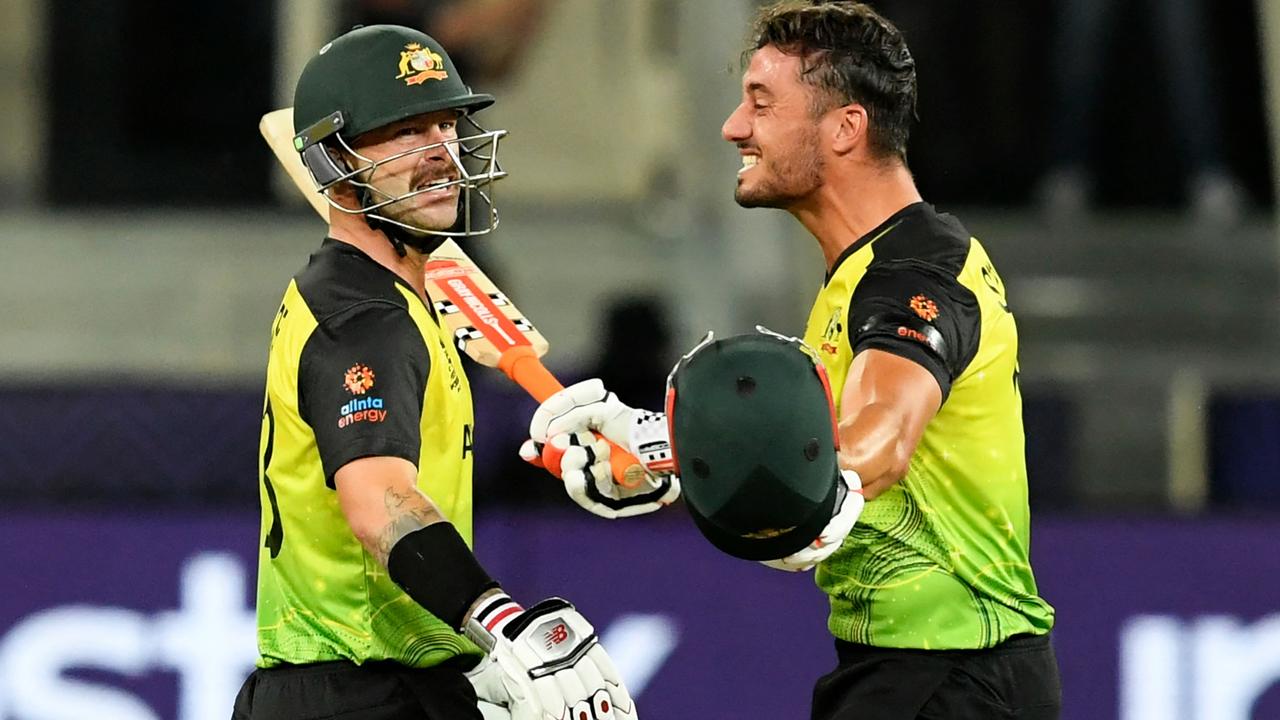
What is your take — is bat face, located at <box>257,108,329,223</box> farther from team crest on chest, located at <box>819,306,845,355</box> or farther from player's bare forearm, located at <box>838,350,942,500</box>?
player's bare forearm, located at <box>838,350,942,500</box>

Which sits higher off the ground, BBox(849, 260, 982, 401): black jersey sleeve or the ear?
the ear

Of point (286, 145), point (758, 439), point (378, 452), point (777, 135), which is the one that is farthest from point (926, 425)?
point (286, 145)

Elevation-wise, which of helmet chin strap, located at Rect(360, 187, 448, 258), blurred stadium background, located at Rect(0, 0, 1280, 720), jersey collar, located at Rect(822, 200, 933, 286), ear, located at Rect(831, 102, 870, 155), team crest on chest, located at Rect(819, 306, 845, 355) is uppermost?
ear, located at Rect(831, 102, 870, 155)

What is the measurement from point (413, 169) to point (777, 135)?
0.75 metres

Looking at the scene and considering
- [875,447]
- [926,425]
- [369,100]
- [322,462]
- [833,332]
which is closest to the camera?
[875,447]

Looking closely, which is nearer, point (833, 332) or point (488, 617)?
point (488, 617)

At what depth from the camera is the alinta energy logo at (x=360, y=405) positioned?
3746 millimetres

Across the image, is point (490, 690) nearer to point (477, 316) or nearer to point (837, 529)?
point (837, 529)

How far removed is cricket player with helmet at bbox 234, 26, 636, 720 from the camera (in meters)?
3.65

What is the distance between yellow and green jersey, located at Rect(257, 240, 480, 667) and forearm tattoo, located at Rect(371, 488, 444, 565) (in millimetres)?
173

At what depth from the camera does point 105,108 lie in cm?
1130

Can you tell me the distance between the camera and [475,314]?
15.3 feet

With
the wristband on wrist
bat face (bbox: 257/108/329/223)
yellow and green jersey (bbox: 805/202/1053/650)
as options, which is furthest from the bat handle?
the wristband on wrist

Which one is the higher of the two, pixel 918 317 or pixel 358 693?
pixel 918 317
